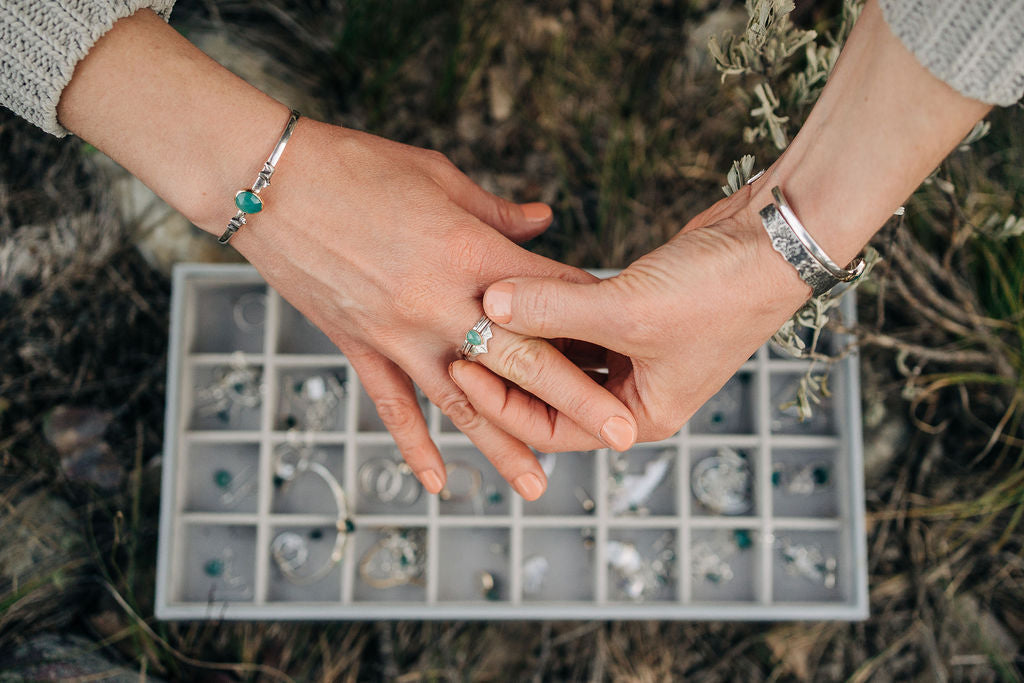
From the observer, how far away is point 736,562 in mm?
2029

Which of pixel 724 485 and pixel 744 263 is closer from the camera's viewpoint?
pixel 744 263

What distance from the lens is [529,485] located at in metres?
1.51

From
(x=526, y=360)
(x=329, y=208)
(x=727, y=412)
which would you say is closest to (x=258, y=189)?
(x=329, y=208)

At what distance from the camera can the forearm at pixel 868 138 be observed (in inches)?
39.2

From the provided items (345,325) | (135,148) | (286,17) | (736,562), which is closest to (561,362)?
(345,325)

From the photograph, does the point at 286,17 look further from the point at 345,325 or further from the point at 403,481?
the point at 403,481

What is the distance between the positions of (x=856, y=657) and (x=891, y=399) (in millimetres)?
867

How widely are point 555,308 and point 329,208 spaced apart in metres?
0.50

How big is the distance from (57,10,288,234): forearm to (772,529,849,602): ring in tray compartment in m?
1.78

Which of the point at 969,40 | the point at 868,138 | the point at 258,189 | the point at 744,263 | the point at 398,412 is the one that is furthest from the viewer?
the point at 398,412

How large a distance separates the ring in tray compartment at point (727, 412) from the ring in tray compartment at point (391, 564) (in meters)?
→ 0.91

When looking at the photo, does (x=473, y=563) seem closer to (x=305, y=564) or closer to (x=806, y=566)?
(x=305, y=564)

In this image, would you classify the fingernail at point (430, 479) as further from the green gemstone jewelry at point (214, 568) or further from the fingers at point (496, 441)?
the green gemstone jewelry at point (214, 568)

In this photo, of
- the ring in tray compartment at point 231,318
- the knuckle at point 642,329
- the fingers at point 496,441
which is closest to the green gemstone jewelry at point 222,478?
the ring in tray compartment at point 231,318
